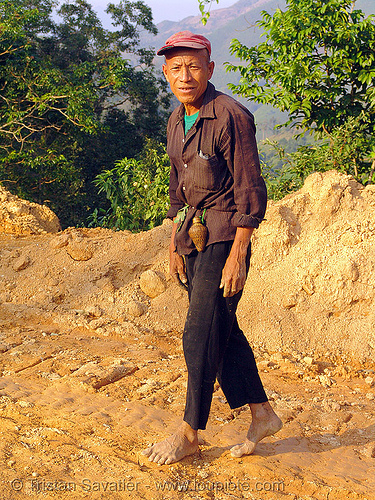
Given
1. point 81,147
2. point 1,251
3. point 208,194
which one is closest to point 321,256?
point 208,194

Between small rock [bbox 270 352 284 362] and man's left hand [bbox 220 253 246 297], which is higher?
man's left hand [bbox 220 253 246 297]

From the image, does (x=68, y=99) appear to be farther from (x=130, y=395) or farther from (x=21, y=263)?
(x=130, y=395)

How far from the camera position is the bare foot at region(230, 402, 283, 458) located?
6.93 feet

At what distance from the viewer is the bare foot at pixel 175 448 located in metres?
2.01

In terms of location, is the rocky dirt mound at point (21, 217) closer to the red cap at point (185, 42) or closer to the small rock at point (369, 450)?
the red cap at point (185, 42)

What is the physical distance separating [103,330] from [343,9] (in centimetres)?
456

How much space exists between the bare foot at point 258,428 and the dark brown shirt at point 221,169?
0.77 metres

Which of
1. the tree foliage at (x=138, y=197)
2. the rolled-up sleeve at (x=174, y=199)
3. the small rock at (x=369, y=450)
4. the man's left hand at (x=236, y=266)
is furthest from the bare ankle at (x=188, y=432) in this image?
the tree foliage at (x=138, y=197)

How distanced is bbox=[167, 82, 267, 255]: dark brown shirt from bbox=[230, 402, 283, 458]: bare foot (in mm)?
770

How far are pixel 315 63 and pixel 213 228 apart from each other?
456 cm

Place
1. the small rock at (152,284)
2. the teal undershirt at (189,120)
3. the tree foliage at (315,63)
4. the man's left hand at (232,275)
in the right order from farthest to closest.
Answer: the tree foliage at (315,63), the small rock at (152,284), the teal undershirt at (189,120), the man's left hand at (232,275)

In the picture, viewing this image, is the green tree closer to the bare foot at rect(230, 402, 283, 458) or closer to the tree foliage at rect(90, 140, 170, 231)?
the tree foliage at rect(90, 140, 170, 231)

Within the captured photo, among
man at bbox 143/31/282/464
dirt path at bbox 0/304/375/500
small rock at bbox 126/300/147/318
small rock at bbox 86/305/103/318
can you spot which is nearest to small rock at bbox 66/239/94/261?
small rock at bbox 86/305/103/318

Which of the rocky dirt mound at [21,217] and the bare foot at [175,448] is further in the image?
the rocky dirt mound at [21,217]
